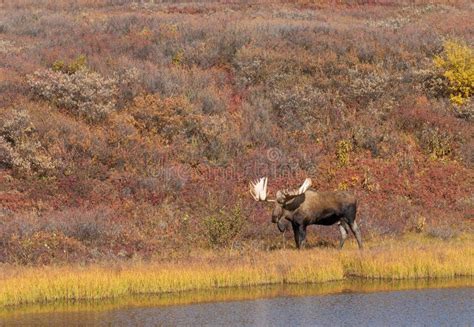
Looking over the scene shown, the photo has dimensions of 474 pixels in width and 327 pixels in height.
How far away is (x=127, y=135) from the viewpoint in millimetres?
33469

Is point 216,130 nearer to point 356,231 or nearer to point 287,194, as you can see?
point 287,194

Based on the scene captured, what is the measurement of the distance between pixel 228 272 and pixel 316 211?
488 cm

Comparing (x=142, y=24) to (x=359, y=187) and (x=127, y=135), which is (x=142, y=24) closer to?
(x=127, y=135)

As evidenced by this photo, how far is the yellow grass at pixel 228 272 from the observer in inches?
821

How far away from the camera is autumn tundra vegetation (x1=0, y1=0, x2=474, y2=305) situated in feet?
77.0

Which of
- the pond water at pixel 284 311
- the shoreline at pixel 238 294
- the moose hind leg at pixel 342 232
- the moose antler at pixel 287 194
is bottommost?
the moose hind leg at pixel 342 232

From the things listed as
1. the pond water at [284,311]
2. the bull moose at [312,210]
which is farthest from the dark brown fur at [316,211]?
the pond water at [284,311]

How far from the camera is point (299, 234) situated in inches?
1021

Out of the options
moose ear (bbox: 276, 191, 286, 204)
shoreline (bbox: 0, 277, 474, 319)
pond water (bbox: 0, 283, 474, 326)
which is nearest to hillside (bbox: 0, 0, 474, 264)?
moose ear (bbox: 276, 191, 286, 204)

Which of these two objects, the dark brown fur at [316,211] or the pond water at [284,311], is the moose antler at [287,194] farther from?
the pond water at [284,311]

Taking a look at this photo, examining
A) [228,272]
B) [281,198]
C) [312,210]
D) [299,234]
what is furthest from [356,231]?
[228,272]

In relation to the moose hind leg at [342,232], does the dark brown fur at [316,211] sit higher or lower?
higher

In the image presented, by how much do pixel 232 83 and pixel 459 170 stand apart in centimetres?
1148

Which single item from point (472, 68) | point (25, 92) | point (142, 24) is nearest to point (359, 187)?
A: point (472, 68)
